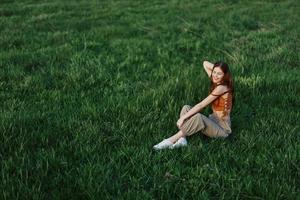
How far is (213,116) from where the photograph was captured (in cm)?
517

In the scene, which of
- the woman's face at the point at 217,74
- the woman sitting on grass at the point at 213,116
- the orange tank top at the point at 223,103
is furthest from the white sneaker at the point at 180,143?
the woman's face at the point at 217,74

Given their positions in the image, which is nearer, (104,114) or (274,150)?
(274,150)

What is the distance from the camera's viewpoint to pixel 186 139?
4895 millimetres

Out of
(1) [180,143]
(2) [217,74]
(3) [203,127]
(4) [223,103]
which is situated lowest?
(1) [180,143]

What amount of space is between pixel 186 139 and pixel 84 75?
2.73 metres

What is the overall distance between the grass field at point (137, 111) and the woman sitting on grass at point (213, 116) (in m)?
0.13

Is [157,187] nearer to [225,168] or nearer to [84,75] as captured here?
[225,168]

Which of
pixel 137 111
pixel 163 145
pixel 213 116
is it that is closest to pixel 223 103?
pixel 213 116

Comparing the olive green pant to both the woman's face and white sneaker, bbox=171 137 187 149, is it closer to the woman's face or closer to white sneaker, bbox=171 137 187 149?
white sneaker, bbox=171 137 187 149

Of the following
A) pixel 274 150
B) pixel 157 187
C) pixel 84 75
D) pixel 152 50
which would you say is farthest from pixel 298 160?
pixel 152 50

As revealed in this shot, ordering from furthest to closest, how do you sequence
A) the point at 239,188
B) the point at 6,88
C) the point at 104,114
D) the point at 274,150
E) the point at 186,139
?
the point at 6,88
the point at 104,114
the point at 186,139
the point at 274,150
the point at 239,188

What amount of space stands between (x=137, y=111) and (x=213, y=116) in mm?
917

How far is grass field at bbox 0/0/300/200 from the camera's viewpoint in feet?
12.9

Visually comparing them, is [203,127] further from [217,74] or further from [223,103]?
[217,74]
